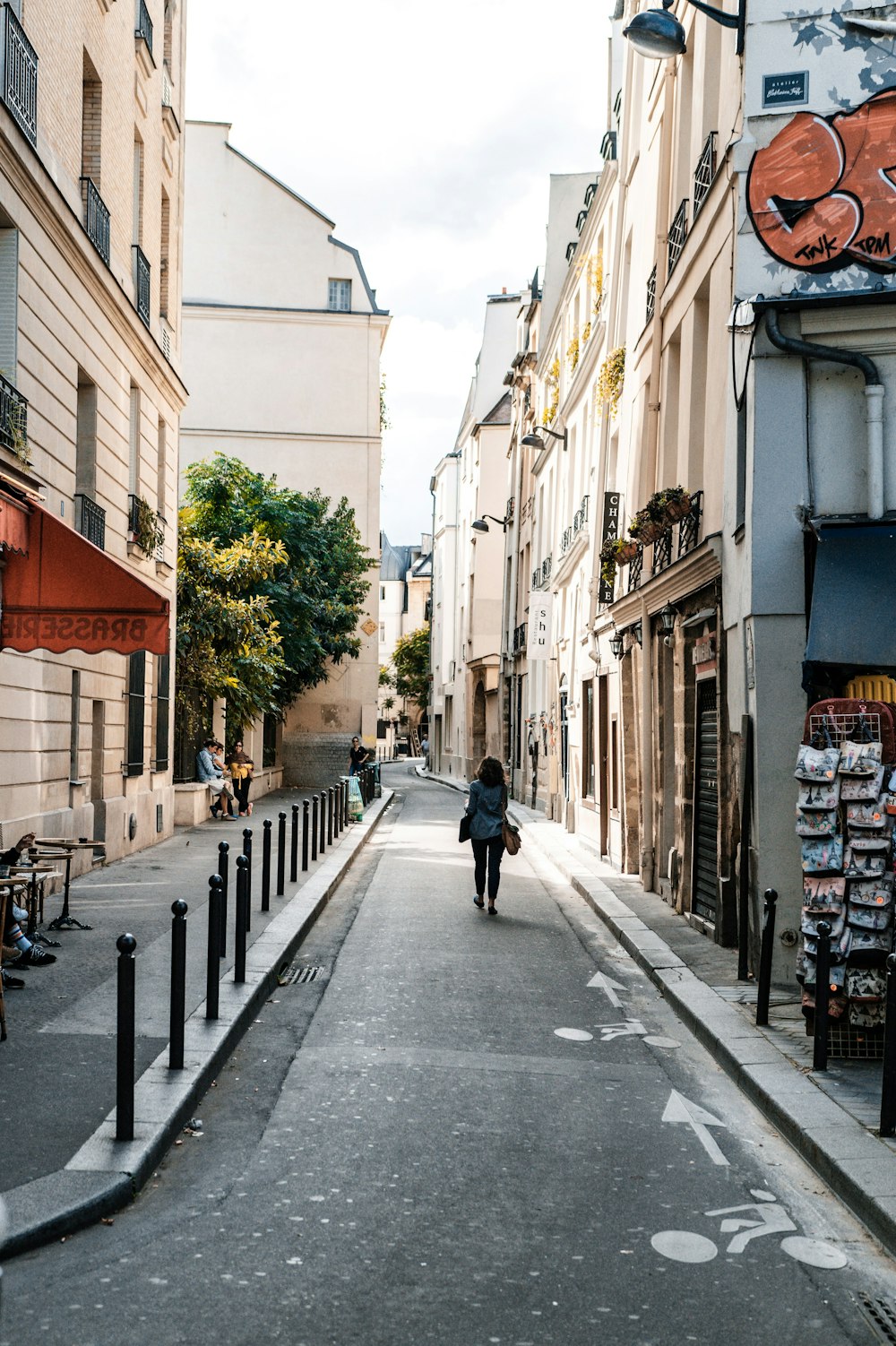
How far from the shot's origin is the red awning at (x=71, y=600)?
36.0ft

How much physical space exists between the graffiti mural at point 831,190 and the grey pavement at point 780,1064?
5.39 m

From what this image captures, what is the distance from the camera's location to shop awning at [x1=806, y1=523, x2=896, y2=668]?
871 centimetres

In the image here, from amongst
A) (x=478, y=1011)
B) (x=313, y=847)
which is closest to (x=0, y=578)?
(x=478, y=1011)

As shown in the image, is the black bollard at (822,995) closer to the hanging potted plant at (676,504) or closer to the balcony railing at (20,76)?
the hanging potted plant at (676,504)

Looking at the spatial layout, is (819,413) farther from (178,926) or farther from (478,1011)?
(178,926)

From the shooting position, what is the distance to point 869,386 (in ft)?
31.9

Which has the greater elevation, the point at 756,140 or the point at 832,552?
the point at 756,140

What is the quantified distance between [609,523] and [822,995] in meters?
13.5

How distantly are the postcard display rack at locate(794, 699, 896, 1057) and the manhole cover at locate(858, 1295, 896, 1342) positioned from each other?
9.51 feet

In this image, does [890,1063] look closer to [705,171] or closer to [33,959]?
[33,959]

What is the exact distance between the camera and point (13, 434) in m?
12.3

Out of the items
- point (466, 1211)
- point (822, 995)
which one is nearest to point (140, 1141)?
point (466, 1211)

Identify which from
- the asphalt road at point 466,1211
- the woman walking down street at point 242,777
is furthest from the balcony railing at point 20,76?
the woman walking down street at point 242,777

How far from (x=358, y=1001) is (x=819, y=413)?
5.49 meters
